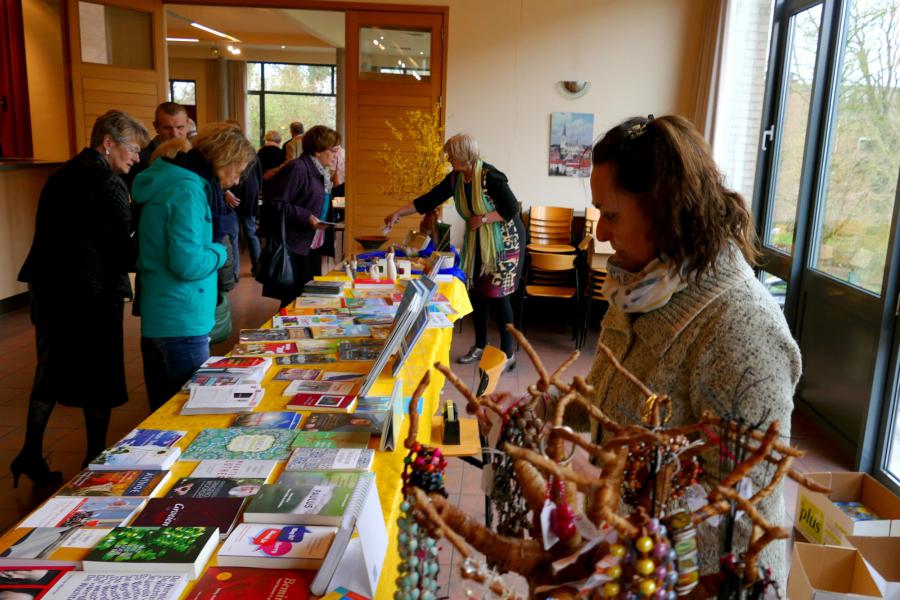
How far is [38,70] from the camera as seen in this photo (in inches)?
307

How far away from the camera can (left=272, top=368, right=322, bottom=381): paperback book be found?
2260 mm

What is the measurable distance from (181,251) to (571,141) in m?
4.68

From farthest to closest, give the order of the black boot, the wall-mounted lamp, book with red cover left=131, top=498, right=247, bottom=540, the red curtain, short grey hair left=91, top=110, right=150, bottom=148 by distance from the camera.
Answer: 1. the red curtain
2. the wall-mounted lamp
3. the black boot
4. short grey hair left=91, top=110, right=150, bottom=148
5. book with red cover left=131, top=498, right=247, bottom=540

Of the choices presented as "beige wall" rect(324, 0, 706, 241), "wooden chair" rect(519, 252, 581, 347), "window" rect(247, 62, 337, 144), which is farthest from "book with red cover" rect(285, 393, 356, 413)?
"window" rect(247, 62, 337, 144)

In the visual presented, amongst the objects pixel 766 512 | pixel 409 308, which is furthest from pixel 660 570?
pixel 409 308

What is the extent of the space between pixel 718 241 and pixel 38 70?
876 cm

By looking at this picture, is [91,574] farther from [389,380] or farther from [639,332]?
[389,380]

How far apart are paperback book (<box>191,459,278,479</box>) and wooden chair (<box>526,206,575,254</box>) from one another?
490 cm

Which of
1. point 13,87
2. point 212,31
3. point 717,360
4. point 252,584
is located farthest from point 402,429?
point 212,31

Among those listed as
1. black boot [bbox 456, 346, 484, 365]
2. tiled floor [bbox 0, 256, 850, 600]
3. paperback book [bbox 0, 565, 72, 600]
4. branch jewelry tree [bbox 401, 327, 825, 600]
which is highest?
branch jewelry tree [bbox 401, 327, 825, 600]

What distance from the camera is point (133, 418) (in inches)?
152

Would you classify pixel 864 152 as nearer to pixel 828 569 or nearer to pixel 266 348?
pixel 828 569

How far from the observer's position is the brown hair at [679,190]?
3.84 feet

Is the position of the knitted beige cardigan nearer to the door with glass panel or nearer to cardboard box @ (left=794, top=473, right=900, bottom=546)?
cardboard box @ (left=794, top=473, right=900, bottom=546)
